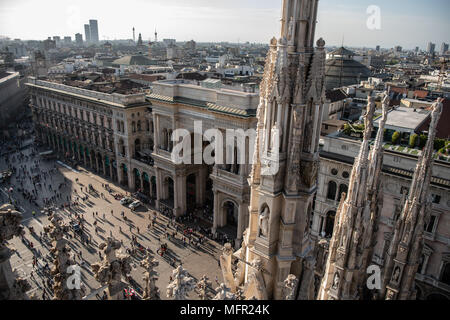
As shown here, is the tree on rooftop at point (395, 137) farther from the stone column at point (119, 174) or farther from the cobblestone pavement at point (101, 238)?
the stone column at point (119, 174)

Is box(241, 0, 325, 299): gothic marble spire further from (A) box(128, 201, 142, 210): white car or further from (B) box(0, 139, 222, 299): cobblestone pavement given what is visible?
(A) box(128, 201, 142, 210): white car

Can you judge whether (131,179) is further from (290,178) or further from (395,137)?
(290,178)

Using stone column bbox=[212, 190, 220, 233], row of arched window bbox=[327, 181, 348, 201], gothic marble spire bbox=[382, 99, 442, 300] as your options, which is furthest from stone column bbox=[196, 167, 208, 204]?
gothic marble spire bbox=[382, 99, 442, 300]

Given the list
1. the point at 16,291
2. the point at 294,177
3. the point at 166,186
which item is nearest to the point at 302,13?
the point at 294,177

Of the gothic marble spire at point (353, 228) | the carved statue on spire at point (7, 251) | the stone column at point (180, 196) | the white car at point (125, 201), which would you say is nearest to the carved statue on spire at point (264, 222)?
the gothic marble spire at point (353, 228)

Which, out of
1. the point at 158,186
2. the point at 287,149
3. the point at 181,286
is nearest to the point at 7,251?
the point at 181,286
